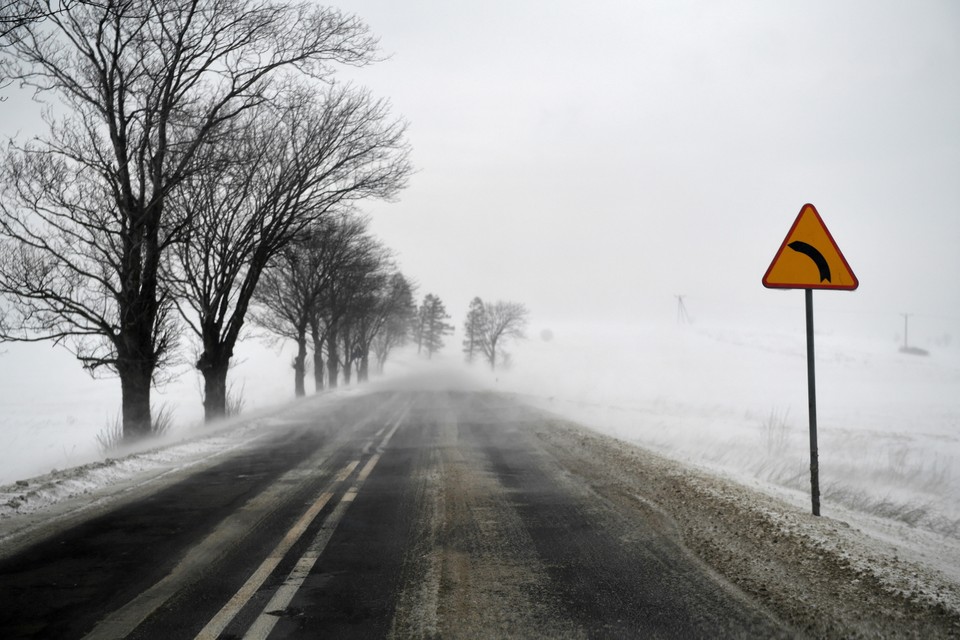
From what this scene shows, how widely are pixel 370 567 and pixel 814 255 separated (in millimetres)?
5339

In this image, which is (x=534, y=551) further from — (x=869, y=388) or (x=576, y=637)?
(x=869, y=388)

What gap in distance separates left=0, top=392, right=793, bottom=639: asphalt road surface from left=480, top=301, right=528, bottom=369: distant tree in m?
63.9

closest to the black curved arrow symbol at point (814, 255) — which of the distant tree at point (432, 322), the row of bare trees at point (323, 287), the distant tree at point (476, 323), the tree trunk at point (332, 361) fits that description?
the row of bare trees at point (323, 287)

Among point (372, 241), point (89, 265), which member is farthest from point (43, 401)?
point (89, 265)

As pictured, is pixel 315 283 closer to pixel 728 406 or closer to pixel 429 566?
pixel 728 406

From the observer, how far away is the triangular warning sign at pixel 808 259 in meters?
5.93

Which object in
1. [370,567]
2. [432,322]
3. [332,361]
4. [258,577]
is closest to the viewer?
[258,577]

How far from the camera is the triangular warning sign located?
19.4 ft

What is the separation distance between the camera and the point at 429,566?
4266 mm

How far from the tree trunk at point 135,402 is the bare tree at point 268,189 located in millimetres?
2789

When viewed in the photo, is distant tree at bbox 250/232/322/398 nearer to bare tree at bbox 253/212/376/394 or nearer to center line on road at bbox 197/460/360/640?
bare tree at bbox 253/212/376/394

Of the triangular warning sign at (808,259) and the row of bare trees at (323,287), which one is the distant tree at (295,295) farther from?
the triangular warning sign at (808,259)

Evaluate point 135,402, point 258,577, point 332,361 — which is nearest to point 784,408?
point 332,361

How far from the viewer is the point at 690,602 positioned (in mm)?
3631
